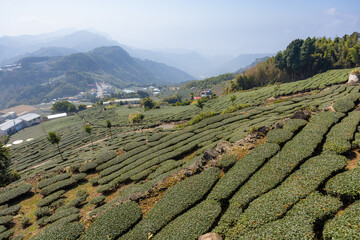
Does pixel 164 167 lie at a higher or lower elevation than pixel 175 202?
lower

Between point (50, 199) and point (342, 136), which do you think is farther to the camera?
point (50, 199)

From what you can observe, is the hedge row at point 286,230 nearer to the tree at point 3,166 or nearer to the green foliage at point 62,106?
the tree at point 3,166

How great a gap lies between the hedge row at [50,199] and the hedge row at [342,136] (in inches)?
1337

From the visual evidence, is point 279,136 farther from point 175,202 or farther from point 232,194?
point 175,202

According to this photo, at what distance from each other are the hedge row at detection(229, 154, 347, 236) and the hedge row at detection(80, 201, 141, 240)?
8733 millimetres

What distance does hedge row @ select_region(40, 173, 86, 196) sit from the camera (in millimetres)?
26181

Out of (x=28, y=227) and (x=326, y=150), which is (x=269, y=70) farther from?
(x=28, y=227)

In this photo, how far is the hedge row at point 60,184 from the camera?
2618 centimetres

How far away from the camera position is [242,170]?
16.7m

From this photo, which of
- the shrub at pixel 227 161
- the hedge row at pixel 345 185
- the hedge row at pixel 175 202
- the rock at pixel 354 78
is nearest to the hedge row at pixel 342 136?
the hedge row at pixel 345 185

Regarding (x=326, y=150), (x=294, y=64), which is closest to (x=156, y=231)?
(x=326, y=150)

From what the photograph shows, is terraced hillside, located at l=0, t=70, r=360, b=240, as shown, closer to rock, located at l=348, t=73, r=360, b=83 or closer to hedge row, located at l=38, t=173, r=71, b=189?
hedge row, located at l=38, t=173, r=71, b=189

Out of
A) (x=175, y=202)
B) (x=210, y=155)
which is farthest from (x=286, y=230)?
(x=210, y=155)

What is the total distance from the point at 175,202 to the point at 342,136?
18292 millimetres
